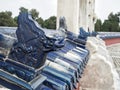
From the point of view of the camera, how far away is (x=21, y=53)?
2.14 meters

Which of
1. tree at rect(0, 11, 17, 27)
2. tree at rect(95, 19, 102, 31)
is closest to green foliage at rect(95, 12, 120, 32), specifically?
tree at rect(95, 19, 102, 31)

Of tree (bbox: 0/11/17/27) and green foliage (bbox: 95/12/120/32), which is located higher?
tree (bbox: 0/11/17/27)

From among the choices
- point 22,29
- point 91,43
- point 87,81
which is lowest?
point 87,81

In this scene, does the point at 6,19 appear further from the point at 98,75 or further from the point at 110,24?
the point at 110,24

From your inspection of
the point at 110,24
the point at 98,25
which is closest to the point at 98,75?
the point at 98,25

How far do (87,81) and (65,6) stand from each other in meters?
3.82

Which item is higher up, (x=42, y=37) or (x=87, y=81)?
(x=42, y=37)

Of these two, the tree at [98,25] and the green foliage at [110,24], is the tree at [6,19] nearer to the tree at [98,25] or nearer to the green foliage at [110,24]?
the tree at [98,25]

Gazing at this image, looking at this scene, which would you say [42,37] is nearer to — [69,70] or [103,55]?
[69,70]

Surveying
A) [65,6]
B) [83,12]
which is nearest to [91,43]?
[65,6]

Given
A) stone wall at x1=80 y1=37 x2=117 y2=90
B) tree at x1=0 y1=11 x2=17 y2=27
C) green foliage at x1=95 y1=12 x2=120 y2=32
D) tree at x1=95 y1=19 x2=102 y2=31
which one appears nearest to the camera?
stone wall at x1=80 y1=37 x2=117 y2=90

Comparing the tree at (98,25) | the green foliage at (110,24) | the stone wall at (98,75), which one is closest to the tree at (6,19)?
the stone wall at (98,75)

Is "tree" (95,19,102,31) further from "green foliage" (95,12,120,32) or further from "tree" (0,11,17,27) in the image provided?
"tree" (0,11,17,27)

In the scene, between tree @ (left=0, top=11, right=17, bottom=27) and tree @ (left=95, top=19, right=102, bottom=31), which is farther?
tree @ (left=95, top=19, right=102, bottom=31)
